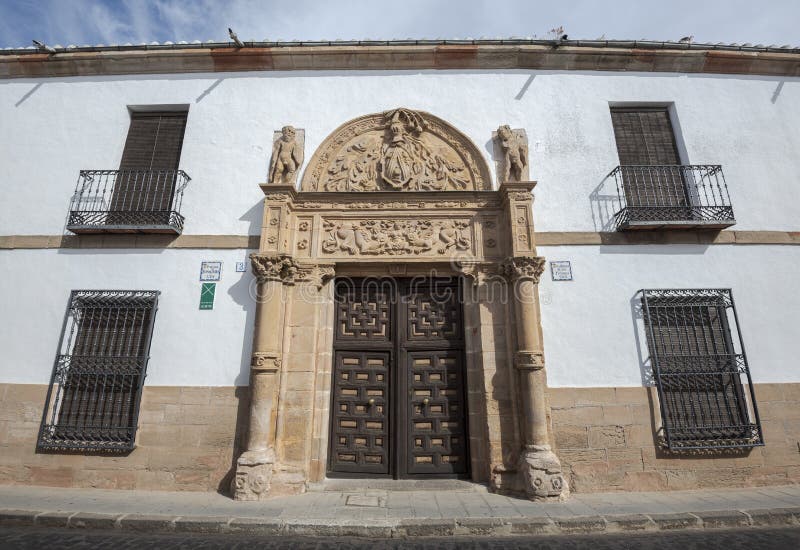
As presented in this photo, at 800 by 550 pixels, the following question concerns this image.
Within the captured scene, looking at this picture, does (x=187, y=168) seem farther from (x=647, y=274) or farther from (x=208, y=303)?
(x=647, y=274)

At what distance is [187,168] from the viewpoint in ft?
18.9

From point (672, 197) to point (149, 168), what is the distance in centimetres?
795

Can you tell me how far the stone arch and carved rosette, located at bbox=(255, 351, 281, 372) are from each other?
2370 mm

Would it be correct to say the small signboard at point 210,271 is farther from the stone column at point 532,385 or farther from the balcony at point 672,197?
the balcony at point 672,197

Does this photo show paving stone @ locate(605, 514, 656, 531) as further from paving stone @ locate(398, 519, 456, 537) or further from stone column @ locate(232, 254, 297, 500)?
stone column @ locate(232, 254, 297, 500)

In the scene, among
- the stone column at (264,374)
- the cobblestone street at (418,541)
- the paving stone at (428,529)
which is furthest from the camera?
the stone column at (264,374)

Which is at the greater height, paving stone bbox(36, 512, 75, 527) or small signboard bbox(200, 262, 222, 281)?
small signboard bbox(200, 262, 222, 281)

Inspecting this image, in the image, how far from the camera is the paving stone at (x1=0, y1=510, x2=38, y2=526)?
3.72m

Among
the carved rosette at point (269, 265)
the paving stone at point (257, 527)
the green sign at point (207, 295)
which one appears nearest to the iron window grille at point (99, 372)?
the green sign at point (207, 295)

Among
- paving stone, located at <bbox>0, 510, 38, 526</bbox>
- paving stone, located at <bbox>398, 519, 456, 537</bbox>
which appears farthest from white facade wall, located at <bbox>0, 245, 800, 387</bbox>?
paving stone, located at <bbox>398, 519, 456, 537</bbox>

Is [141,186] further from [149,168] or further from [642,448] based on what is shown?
[642,448]

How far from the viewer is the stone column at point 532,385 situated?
421 cm

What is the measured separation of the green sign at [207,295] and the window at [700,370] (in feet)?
18.8

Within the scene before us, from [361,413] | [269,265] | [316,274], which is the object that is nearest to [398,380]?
[361,413]
